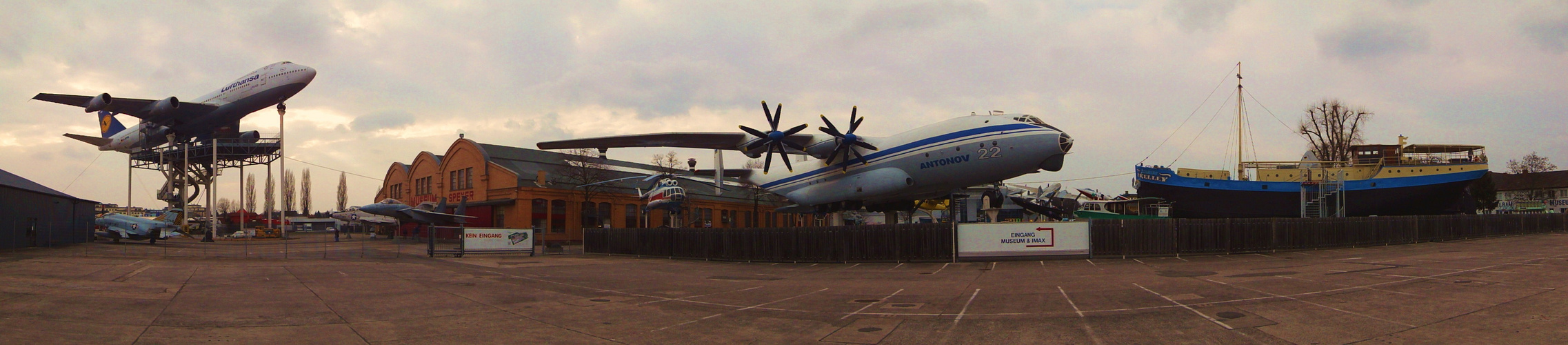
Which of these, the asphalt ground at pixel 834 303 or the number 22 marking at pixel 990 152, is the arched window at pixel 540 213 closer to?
the asphalt ground at pixel 834 303

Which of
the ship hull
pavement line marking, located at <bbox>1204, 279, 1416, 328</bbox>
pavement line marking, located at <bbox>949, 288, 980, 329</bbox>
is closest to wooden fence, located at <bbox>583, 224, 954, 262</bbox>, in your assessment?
pavement line marking, located at <bbox>949, 288, 980, 329</bbox>

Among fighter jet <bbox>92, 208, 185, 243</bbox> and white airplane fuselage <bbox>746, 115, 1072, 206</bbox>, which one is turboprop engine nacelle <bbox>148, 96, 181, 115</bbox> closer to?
fighter jet <bbox>92, 208, 185, 243</bbox>

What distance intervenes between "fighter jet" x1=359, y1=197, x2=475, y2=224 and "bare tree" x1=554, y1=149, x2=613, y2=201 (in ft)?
27.1

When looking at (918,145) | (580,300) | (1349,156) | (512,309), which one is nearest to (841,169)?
(918,145)

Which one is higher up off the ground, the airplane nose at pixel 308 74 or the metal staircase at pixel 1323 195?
the airplane nose at pixel 308 74

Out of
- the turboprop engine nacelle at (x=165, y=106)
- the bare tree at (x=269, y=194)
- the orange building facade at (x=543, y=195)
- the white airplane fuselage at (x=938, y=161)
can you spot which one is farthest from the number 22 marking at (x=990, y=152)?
the bare tree at (x=269, y=194)

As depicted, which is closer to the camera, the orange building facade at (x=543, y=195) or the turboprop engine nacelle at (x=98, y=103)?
the turboprop engine nacelle at (x=98, y=103)

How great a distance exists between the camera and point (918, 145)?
28078 mm

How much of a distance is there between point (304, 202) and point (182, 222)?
198 feet

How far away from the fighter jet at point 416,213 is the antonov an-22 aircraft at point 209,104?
1029 cm

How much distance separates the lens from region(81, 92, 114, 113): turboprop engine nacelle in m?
47.5

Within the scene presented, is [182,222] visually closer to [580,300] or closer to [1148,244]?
[580,300]

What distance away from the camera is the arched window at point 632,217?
62831mm

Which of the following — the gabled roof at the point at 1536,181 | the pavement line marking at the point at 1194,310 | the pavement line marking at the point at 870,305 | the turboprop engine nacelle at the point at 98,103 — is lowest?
the pavement line marking at the point at 870,305
